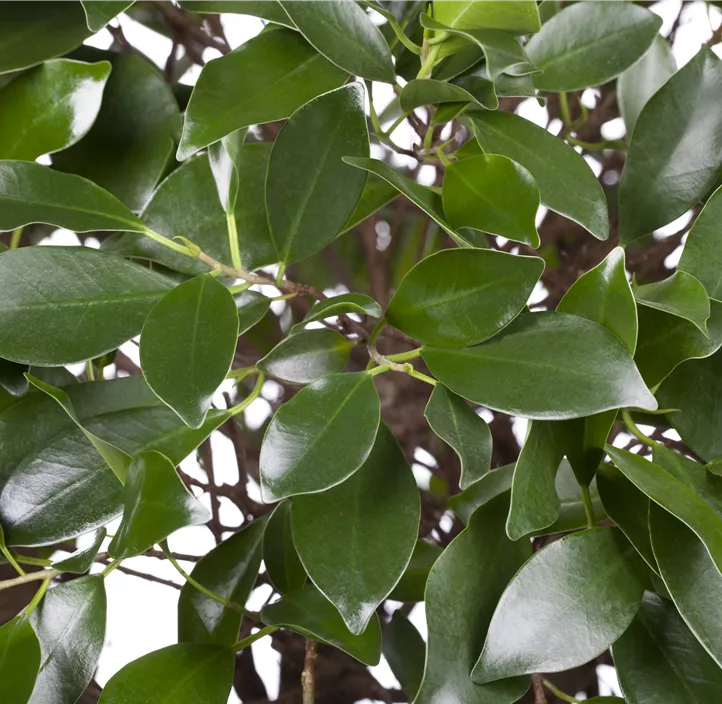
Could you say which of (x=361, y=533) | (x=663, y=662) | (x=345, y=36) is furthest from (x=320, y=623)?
(x=345, y=36)

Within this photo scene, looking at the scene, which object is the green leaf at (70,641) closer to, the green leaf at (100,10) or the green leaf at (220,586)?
the green leaf at (220,586)

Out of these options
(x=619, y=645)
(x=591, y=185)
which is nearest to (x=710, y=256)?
(x=591, y=185)

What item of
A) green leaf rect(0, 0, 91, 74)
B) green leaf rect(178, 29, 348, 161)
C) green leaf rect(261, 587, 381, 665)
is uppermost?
green leaf rect(0, 0, 91, 74)

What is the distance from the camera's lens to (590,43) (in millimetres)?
490

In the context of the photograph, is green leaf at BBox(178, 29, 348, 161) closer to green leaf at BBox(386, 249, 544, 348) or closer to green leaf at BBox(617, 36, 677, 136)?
green leaf at BBox(386, 249, 544, 348)

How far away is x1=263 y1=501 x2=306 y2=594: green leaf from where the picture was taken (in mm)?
553

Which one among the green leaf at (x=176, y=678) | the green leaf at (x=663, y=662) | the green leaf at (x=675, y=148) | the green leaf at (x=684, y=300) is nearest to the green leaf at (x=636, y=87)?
the green leaf at (x=675, y=148)

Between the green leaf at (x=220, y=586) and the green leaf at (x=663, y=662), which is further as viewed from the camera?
the green leaf at (x=220, y=586)

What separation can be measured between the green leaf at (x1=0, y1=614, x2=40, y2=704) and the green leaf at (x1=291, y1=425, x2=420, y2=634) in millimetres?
141

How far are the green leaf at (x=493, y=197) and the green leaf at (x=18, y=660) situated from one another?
11.4 inches

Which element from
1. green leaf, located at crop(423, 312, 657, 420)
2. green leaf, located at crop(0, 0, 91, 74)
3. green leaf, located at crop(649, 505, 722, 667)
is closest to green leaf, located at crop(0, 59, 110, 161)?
green leaf, located at crop(0, 0, 91, 74)

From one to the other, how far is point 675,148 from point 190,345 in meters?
0.30

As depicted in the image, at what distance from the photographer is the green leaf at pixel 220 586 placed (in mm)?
529

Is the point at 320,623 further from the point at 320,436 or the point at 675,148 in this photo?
the point at 675,148
